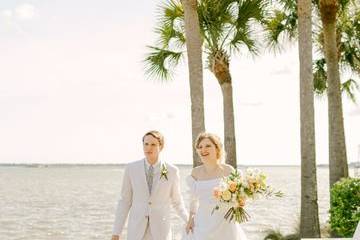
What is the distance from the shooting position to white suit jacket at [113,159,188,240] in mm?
6129

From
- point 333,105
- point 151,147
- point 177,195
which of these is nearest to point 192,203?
point 177,195

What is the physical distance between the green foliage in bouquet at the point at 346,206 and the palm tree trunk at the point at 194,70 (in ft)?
8.35

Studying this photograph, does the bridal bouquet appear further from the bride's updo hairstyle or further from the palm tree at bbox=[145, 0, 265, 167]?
the palm tree at bbox=[145, 0, 265, 167]

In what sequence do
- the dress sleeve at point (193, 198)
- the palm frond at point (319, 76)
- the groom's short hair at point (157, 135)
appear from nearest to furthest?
the groom's short hair at point (157, 135) → the dress sleeve at point (193, 198) → the palm frond at point (319, 76)

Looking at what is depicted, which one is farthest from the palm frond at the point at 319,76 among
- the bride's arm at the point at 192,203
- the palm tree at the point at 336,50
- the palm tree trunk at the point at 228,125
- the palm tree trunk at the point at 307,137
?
the bride's arm at the point at 192,203

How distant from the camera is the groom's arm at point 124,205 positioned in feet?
20.1

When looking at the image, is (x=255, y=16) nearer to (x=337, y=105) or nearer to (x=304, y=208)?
(x=337, y=105)

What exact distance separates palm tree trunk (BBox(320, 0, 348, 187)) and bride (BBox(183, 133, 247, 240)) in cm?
868

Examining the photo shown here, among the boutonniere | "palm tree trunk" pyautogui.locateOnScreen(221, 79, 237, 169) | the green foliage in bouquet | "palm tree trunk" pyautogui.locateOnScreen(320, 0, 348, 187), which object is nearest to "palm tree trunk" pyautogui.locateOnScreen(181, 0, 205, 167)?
the green foliage in bouquet

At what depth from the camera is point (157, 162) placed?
246 inches

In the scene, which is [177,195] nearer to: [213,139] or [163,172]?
[163,172]

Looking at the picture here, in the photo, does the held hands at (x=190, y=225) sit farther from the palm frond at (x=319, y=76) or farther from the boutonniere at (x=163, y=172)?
the palm frond at (x=319, y=76)

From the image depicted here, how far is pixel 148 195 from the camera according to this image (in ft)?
20.3

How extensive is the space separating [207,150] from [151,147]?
25.1 inches
